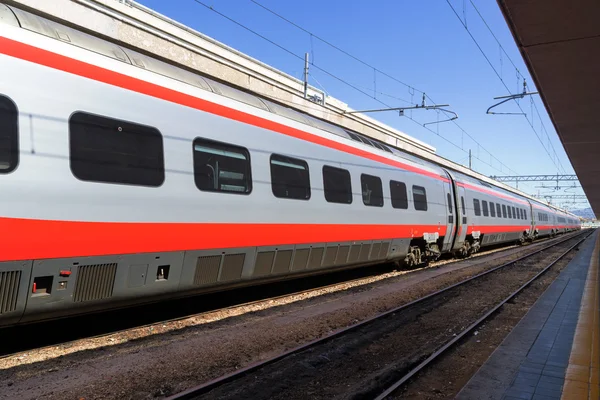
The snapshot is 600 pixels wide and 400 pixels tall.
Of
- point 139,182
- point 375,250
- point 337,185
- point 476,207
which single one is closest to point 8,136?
point 139,182

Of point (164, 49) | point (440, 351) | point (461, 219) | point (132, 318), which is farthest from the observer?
point (461, 219)

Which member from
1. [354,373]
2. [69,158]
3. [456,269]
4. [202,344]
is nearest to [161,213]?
[69,158]

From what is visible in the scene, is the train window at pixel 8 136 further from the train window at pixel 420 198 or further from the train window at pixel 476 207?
the train window at pixel 476 207

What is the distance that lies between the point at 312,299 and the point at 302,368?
12.0 ft

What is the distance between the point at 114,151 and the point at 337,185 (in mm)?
4633

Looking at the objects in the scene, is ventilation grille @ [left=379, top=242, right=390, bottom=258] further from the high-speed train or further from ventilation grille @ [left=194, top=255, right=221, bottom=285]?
ventilation grille @ [left=194, top=255, right=221, bottom=285]

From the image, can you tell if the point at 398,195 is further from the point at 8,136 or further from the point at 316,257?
the point at 8,136

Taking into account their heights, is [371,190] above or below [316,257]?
above

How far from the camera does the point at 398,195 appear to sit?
36.1ft

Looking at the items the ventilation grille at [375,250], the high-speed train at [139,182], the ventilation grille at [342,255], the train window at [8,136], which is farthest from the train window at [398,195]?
the train window at [8,136]

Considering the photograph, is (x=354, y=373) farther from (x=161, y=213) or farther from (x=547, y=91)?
(x=547, y=91)

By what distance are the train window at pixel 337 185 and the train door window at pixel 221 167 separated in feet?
6.98

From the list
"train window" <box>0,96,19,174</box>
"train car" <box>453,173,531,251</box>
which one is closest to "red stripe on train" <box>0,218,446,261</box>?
"train window" <box>0,96,19,174</box>

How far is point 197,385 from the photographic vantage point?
4.09 metres
